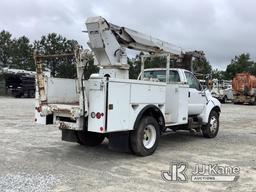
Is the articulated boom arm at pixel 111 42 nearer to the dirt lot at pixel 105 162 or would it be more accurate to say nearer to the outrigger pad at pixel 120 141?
the outrigger pad at pixel 120 141

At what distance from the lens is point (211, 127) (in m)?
13.3

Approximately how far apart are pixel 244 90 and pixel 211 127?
25.9 meters

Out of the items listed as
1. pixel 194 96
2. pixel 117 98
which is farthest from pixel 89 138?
pixel 194 96

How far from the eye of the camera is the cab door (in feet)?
40.3

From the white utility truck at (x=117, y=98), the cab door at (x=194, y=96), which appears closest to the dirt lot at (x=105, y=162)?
the white utility truck at (x=117, y=98)

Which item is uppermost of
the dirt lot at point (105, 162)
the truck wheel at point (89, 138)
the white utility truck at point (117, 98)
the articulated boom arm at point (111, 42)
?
the articulated boom arm at point (111, 42)

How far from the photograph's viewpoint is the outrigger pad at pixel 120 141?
935 centimetres

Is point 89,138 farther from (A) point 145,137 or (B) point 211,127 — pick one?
(B) point 211,127

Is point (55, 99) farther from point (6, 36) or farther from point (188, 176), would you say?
point (6, 36)

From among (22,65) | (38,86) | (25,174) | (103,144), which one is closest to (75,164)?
(25,174)

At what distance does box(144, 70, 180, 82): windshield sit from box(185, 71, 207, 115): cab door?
1.50 ft

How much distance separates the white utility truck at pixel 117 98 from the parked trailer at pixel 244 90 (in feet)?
88.1

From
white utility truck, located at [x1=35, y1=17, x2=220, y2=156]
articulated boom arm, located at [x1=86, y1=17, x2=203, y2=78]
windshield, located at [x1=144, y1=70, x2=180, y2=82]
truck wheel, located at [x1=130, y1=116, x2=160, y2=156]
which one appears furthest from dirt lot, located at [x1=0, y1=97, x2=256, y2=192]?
articulated boom arm, located at [x1=86, y1=17, x2=203, y2=78]

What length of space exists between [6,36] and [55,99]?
143ft
